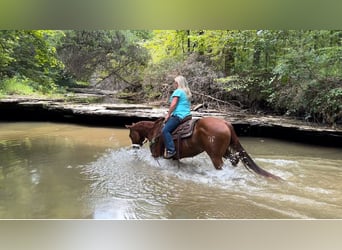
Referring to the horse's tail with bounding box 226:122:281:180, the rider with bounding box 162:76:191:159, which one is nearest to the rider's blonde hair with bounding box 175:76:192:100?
the rider with bounding box 162:76:191:159

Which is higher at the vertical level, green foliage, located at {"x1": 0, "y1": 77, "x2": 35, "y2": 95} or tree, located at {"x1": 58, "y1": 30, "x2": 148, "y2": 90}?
tree, located at {"x1": 58, "y1": 30, "x2": 148, "y2": 90}

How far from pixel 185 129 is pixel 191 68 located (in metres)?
0.53

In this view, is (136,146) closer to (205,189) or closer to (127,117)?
(127,117)

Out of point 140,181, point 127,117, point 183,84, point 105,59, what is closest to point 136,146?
point 127,117

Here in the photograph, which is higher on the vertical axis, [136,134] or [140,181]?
[136,134]

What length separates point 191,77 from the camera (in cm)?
317

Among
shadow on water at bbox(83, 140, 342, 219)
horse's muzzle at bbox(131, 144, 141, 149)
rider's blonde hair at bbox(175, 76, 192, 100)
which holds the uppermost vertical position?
rider's blonde hair at bbox(175, 76, 192, 100)

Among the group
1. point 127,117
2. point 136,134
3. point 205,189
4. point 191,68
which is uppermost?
point 191,68

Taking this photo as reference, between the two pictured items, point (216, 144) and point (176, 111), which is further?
point (176, 111)

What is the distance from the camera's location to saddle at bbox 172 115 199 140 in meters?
3.09

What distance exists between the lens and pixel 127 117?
10.7ft

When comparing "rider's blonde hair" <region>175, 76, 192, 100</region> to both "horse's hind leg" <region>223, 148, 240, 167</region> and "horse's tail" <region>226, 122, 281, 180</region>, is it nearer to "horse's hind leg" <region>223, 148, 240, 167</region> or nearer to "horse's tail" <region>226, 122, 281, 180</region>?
"horse's tail" <region>226, 122, 281, 180</region>

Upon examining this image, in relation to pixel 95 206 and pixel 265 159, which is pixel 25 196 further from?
pixel 265 159
